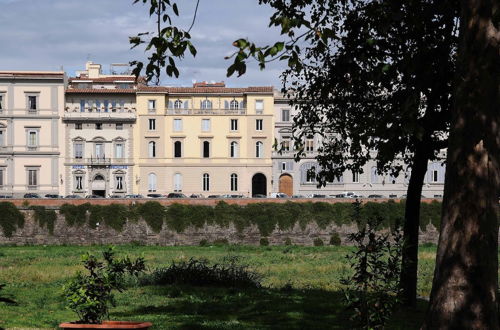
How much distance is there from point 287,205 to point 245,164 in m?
23.3

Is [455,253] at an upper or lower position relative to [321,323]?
upper

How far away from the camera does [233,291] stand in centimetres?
1680

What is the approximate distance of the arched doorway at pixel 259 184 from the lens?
70.5 meters

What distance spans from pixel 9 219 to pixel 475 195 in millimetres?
41585

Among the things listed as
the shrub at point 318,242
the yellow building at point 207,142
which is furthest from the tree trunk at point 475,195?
the yellow building at point 207,142

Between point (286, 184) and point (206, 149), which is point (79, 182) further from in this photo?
point (286, 184)

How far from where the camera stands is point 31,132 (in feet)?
223

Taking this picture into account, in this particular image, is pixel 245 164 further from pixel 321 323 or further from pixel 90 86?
pixel 321 323

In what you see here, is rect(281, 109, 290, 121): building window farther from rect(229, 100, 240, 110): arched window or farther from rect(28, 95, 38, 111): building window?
rect(28, 95, 38, 111): building window

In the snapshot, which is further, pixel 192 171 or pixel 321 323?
pixel 192 171

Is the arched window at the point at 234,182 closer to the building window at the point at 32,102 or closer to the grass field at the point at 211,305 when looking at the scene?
the building window at the point at 32,102

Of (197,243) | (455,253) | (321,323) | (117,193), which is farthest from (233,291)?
(117,193)

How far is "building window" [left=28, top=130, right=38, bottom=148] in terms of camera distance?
68000 millimetres

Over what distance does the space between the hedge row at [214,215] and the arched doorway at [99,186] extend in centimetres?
2211
